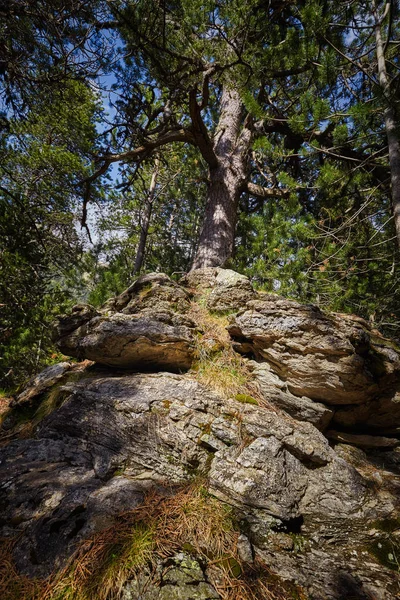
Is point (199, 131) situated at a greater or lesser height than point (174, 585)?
greater

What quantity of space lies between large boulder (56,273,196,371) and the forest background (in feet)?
5.85

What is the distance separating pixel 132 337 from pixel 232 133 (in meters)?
5.52

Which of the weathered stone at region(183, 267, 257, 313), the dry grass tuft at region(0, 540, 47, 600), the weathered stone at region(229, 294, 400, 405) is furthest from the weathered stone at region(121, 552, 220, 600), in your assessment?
the weathered stone at region(183, 267, 257, 313)

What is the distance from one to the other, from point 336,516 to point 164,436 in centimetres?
143

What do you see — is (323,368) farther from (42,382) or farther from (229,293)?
(42,382)

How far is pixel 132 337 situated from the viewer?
118 inches

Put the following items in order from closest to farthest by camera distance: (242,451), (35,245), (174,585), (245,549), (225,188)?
(174,585), (245,549), (242,451), (35,245), (225,188)

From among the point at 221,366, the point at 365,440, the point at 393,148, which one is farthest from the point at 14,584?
the point at 393,148

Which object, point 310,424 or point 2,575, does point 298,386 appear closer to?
point 310,424

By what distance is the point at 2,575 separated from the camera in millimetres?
1464

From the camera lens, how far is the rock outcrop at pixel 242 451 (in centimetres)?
161

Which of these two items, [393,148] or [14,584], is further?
[393,148]

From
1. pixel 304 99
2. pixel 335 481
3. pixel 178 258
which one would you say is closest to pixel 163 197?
pixel 178 258

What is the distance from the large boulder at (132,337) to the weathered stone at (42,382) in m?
0.34
